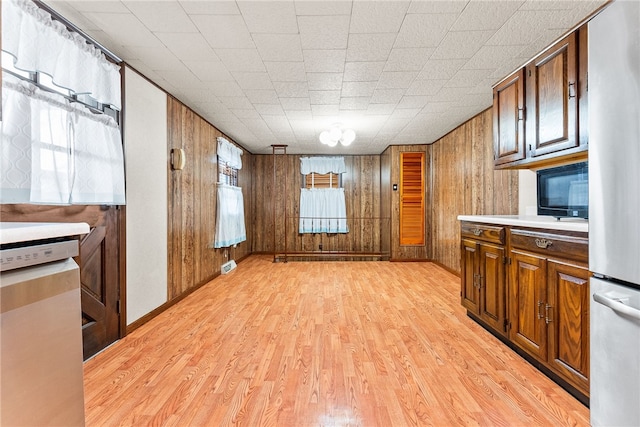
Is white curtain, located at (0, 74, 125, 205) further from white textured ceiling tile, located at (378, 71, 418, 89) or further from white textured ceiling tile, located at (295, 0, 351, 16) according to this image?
white textured ceiling tile, located at (378, 71, 418, 89)

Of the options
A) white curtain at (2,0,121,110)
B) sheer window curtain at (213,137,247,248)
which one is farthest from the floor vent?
white curtain at (2,0,121,110)

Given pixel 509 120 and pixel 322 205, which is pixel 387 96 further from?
pixel 322 205

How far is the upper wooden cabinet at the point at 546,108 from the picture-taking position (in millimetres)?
1806

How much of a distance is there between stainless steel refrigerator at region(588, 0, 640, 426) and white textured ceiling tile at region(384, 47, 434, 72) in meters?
1.41

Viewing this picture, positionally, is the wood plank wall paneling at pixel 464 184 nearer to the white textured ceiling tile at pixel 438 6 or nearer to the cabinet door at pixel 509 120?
the cabinet door at pixel 509 120

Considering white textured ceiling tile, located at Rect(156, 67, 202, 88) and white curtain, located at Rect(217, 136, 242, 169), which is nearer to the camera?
white textured ceiling tile, located at Rect(156, 67, 202, 88)

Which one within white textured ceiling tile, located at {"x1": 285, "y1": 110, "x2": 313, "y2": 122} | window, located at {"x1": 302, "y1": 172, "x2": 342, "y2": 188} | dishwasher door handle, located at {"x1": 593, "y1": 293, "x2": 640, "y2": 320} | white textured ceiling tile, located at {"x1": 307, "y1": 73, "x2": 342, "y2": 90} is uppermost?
white textured ceiling tile, located at {"x1": 285, "y1": 110, "x2": 313, "y2": 122}

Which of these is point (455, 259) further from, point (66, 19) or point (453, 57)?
point (66, 19)

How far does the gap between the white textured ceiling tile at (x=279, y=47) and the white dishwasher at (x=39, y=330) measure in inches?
71.9

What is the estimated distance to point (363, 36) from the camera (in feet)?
7.06

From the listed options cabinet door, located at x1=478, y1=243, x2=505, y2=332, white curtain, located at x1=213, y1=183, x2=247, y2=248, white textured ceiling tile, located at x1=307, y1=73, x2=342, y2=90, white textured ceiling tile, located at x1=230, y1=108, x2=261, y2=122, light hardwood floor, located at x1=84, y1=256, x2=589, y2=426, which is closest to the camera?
light hardwood floor, located at x1=84, y1=256, x2=589, y2=426

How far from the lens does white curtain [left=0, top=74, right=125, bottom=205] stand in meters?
1.61

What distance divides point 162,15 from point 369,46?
1438 millimetres

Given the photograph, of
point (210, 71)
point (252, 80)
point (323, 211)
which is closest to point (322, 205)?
point (323, 211)
